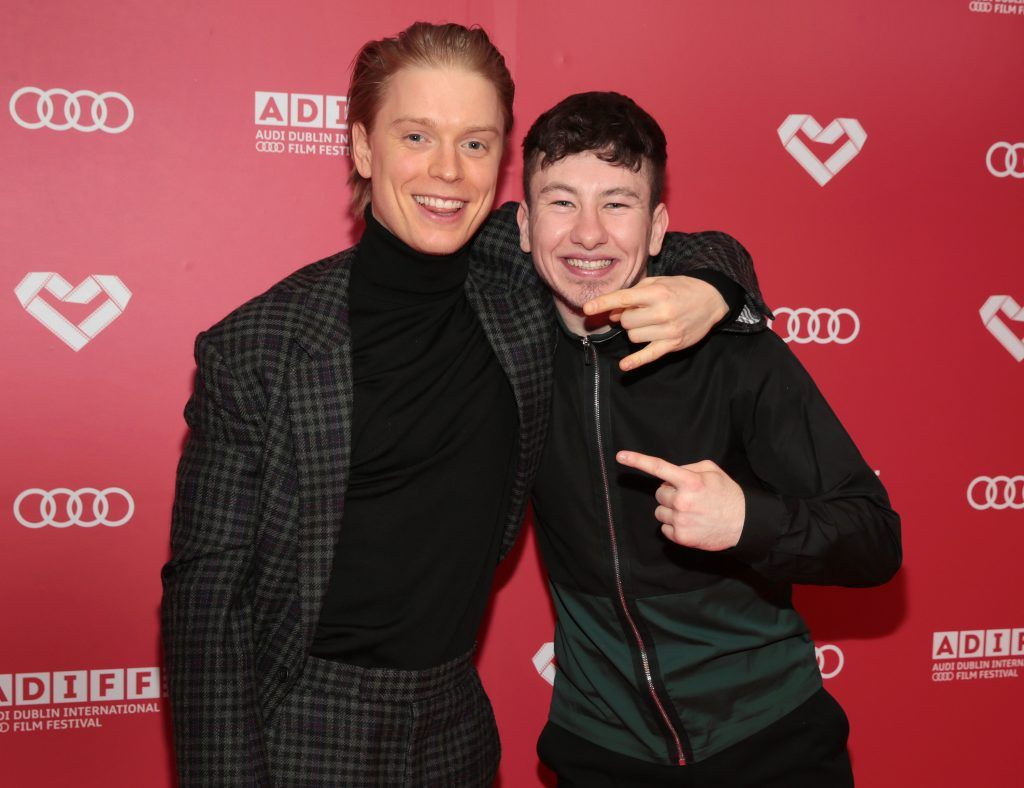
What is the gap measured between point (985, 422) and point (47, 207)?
238 centimetres

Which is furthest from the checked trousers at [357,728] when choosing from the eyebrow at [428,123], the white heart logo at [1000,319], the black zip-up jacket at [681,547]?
the white heart logo at [1000,319]

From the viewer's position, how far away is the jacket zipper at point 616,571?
1639mm

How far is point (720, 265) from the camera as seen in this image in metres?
1.69

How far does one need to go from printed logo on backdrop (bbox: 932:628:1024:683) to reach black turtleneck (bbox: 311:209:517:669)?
1.59 meters

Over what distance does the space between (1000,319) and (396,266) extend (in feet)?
5.78

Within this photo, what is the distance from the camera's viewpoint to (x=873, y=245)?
2.44 meters

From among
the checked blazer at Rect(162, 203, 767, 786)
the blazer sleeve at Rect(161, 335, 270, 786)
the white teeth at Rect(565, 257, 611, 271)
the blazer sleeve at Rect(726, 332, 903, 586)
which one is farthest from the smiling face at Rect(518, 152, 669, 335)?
the blazer sleeve at Rect(161, 335, 270, 786)

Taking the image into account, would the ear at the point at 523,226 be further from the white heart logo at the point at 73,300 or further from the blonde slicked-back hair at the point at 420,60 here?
the white heart logo at the point at 73,300

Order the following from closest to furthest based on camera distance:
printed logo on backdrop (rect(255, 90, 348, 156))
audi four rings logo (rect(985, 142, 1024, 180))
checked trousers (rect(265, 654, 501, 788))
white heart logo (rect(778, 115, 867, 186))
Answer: checked trousers (rect(265, 654, 501, 788))
printed logo on backdrop (rect(255, 90, 348, 156))
white heart logo (rect(778, 115, 867, 186))
audi four rings logo (rect(985, 142, 1024, 180))

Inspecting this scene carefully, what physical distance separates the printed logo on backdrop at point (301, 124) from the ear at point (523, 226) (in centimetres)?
57

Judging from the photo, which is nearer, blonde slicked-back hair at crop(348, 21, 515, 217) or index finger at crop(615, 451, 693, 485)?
index finger at crop(615, 451, 693, 485)

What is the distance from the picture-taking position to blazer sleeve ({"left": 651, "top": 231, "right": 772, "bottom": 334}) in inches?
64.0

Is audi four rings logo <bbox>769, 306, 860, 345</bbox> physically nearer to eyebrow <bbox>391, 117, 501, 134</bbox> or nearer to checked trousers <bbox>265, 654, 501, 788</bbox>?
eyebrow <bbox>391, 117, 501, 134</bbox>

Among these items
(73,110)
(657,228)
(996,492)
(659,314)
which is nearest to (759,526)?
(659,314)
